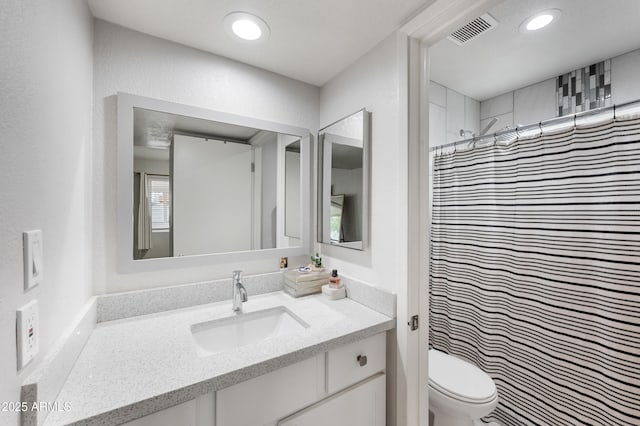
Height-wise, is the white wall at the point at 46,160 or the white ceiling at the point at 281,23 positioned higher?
the white ceiling at the point at 281,23

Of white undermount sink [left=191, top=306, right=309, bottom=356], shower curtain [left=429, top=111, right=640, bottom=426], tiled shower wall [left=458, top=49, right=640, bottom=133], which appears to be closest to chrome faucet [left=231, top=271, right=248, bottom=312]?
white undermount sink [left=191, top=306, right=309, bottom=356]

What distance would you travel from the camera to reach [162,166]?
126 cm

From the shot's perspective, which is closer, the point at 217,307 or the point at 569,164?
the point at 217,307

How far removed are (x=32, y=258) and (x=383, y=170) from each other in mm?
1208

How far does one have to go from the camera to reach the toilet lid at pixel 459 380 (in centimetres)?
139

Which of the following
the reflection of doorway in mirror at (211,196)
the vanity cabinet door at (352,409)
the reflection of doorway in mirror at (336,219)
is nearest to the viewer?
the vanity cabinet door at (352,409)

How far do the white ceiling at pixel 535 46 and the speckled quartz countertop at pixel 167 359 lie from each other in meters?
1.70

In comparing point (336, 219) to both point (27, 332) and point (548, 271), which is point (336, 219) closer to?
point (27, 332)

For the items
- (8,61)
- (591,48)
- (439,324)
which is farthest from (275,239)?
(591,48)

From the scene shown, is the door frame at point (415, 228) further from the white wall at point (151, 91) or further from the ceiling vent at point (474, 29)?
the white wall at point (151, 91)

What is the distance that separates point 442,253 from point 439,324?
1.93 ft

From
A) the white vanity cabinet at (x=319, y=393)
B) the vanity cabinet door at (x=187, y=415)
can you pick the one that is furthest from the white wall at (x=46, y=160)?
the white vanity cabinet at (x=319, y=393)

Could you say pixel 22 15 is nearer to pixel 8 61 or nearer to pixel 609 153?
pixel 8 61

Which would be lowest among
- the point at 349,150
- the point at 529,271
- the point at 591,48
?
the point at 529,271
